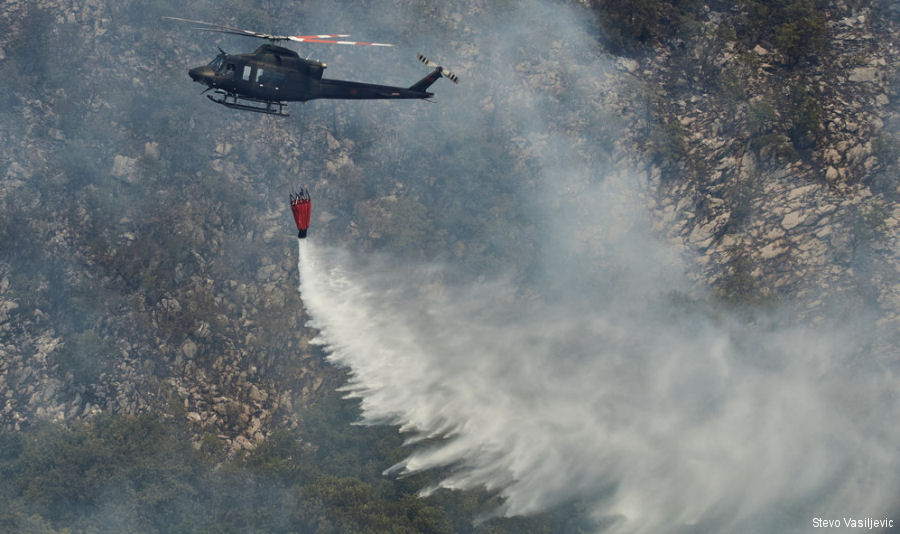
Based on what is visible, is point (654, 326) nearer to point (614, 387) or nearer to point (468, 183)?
point (614, 387)

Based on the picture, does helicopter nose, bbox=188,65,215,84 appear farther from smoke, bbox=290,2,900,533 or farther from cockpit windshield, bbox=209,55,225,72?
smoke, bbox=290,2,900,533

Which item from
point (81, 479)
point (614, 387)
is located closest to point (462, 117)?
point (614, 387)

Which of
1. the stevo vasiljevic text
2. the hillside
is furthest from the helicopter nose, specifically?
the stevo vasiljevic text

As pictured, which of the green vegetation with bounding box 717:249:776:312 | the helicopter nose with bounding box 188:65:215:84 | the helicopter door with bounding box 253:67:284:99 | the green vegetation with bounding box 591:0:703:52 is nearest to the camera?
the helicopter nose with bounding box 188:65:215:84

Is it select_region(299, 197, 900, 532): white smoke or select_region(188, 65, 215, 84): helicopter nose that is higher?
select_region(188, 65, 215, 84): helicopter nose

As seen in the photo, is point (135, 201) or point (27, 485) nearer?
point (27, 485)

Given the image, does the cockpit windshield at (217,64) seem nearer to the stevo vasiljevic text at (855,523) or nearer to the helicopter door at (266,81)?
the helicopter door at (266,81)

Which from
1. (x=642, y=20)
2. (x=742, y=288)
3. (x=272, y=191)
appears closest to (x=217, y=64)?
(x=272, y=191)
